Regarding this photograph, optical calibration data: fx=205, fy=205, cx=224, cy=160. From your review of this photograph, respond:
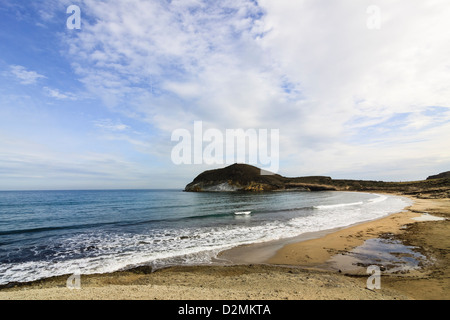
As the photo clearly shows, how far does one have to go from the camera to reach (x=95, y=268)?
400 inches

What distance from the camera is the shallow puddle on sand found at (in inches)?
360

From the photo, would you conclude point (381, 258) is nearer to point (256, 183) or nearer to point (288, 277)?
Answer: point (288, 277)

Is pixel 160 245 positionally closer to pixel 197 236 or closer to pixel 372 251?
pixel 197 236

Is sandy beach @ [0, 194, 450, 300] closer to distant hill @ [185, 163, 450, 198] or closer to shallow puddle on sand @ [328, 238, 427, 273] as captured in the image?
shallow puddle on sand @ [328, 238, 427, 273]

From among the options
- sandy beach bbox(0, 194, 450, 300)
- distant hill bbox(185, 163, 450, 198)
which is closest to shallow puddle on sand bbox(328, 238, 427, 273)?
sandy beach bbox(0, 194, 450, 300)

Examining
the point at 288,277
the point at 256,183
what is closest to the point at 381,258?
the point at 288,277

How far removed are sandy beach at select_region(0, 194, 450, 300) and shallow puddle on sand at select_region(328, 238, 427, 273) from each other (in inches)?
1.7

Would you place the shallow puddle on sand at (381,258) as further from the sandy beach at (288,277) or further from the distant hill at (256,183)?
the distant hill at (256,183)

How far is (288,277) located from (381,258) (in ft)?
19.3
